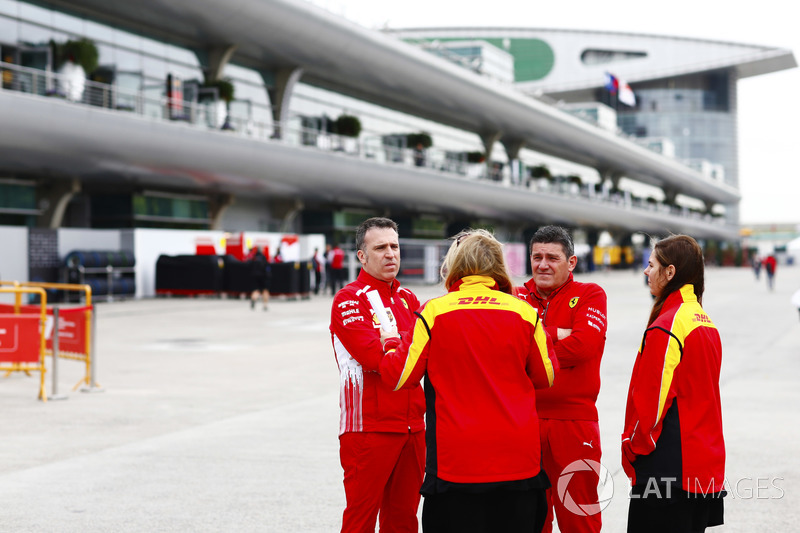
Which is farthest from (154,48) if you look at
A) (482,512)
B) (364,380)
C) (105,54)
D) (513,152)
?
(513,152)

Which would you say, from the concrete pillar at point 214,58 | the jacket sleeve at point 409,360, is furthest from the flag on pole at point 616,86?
the jacket sleeve at point 409,360

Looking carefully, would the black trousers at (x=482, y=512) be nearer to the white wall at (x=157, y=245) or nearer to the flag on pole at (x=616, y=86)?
the white wall at (x=157, y=245)

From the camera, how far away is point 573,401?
439 cm

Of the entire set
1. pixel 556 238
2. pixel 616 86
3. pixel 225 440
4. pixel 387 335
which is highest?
pixel 616 86

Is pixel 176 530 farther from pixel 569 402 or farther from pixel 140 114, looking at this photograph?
pixel 140 114

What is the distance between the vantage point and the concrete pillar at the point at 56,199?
1192 inches

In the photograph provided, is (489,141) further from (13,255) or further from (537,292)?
(537,292)

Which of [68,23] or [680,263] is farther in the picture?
[68,23]

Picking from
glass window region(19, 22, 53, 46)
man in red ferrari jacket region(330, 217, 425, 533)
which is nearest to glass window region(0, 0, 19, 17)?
glass window region(19, 22, 53, 46)

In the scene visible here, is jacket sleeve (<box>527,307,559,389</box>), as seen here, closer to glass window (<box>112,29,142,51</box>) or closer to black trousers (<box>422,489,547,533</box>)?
black trousers (<box>422,489,547,533</box>)

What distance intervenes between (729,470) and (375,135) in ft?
137

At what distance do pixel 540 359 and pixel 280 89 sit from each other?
3685 cm

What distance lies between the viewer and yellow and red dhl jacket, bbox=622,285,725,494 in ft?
12.5

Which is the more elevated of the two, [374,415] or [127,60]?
[127,60]
